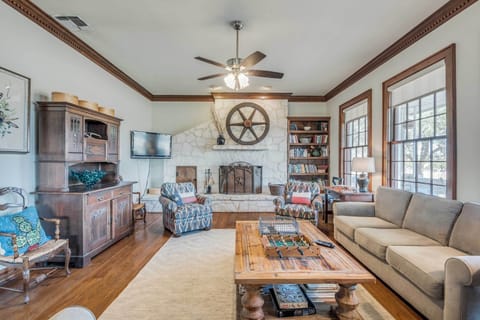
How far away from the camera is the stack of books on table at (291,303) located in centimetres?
183

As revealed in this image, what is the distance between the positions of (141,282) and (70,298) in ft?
2.09

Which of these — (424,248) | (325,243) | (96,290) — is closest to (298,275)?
(325,243)

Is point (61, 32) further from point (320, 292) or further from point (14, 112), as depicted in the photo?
point (320, 292)

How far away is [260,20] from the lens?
3162 mm

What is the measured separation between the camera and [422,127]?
11.8ft

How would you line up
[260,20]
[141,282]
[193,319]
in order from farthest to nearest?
[260,20] → [141,282] → [193,319]

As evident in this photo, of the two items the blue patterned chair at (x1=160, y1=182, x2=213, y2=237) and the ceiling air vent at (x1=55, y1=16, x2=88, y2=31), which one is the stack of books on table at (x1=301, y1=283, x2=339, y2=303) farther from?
the ceiling air vent at (x1=55, y1=16, x2=88, y2=31)

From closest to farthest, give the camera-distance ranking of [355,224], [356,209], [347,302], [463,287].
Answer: [463,287] → [347,302] → [355,224] → [356,209]

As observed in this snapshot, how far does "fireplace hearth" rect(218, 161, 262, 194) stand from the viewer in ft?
21.7

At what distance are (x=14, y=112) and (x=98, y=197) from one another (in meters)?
1.33

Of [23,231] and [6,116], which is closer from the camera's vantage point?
[23,231]

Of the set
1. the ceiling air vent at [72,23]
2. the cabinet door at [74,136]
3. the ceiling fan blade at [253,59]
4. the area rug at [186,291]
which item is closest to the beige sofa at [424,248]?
the area rug at [186,291]

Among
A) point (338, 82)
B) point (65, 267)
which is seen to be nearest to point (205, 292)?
point (65, 267)

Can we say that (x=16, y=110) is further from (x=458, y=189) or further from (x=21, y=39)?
(x=458, y=189)
